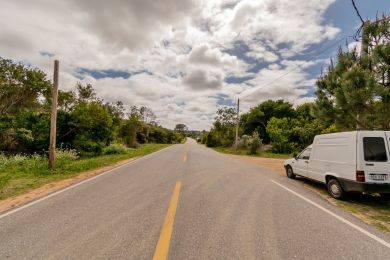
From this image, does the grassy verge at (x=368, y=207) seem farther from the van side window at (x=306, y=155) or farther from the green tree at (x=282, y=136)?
the green tree at (x=282, y=136)

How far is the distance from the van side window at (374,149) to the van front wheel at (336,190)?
→ 124 centimetres

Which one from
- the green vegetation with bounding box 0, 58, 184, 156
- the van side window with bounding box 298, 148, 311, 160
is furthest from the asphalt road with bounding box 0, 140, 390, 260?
the green vegetation with bounding box 0, 58, 184, 156

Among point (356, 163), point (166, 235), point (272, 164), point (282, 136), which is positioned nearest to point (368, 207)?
point (356, 163)

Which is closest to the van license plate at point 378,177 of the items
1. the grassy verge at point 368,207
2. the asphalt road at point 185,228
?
the grassy verge at point 368,207

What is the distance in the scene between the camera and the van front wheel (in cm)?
750

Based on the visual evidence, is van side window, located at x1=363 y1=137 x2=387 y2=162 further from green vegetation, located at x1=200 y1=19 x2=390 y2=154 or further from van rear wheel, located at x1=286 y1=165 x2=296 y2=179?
van rear wheel, located at x1=286 y1=165 x2=296 y2=179

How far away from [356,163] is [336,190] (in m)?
1.25

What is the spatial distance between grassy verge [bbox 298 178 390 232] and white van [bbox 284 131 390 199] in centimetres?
36

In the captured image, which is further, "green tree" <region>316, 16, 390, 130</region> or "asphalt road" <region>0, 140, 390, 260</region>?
"green tree" <region>316, 16, 390, 130</region>

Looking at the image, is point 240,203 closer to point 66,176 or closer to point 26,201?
point 26,201

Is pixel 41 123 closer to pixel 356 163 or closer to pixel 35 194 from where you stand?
pixel 35 194

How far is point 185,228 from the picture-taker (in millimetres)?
4559

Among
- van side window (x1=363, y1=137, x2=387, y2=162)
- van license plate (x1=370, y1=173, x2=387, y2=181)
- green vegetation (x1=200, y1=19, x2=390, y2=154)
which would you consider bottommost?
van license plate (x1=370, y1=173, x2=387, y2=181)

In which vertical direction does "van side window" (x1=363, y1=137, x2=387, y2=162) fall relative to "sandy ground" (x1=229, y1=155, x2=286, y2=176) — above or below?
above
